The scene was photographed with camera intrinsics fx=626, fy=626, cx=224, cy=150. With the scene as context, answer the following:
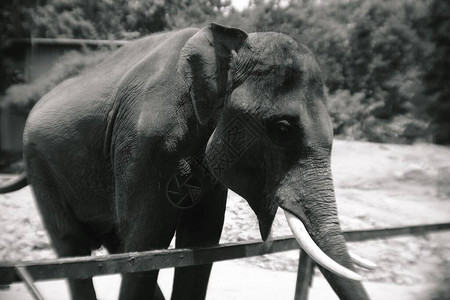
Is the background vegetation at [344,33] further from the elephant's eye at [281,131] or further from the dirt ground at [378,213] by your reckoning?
the elephant's eye at [281,131]

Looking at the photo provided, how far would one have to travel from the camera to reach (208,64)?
1.78 m

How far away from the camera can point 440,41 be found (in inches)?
137

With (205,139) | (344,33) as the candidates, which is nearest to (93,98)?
(205,139)

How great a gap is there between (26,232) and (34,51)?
5.08m

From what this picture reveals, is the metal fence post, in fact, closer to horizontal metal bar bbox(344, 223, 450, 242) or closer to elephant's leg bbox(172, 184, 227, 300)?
horizontal metal bar bbox(344, 223, 450, 242)

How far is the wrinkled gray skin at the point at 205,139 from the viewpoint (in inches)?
65.2

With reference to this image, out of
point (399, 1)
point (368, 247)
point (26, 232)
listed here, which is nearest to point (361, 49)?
point (399, 1)

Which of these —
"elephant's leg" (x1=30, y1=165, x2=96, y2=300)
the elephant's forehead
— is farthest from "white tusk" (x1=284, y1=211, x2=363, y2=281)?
"elephant's leg" (x1=30, y1=165, x2=96, y2=300)

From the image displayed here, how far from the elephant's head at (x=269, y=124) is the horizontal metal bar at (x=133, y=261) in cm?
12

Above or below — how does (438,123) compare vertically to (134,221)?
below

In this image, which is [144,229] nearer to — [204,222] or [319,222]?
[204,222]

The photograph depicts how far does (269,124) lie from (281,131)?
0.14ft

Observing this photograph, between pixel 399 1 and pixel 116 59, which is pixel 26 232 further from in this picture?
pixel 399 1

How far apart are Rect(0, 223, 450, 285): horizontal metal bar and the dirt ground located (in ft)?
4.96
